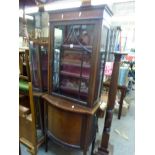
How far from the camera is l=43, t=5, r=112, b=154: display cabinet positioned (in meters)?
1.36

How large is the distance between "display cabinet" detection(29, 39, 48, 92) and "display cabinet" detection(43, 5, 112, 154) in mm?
220

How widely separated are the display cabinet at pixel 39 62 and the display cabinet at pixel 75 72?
220 millimetres

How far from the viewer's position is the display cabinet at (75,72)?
1.36 metres

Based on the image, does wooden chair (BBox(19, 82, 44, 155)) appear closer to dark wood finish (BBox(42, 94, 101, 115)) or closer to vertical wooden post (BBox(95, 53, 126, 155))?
dark wood finish (BBox(42, 94, 101, 115))

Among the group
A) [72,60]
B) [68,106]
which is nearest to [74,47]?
[72,60]

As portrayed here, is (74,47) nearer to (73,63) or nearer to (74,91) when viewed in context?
(73,63)

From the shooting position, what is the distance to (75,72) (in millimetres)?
1665

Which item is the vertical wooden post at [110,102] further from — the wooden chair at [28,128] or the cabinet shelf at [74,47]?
the wooden chair at [28,128]

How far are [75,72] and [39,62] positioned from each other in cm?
52

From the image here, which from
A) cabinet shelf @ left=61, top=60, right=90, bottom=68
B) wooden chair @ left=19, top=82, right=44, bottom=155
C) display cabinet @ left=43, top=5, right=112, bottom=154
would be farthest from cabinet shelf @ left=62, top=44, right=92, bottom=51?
wooden chair @ left=19, top=82, right=44, bottom=155
